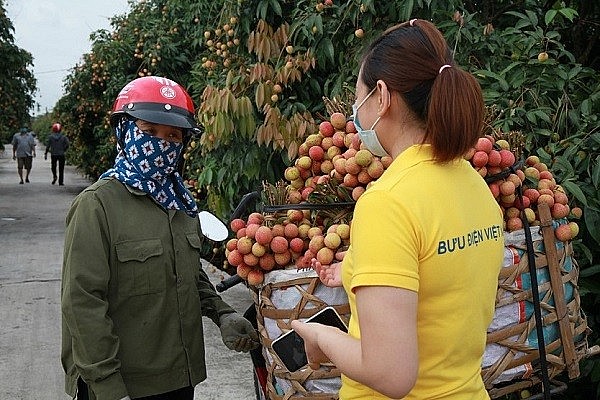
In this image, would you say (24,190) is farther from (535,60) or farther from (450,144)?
(450,144)

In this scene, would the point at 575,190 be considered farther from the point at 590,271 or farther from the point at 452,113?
the point at 452,113

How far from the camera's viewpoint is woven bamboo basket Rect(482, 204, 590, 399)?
6.25 feet

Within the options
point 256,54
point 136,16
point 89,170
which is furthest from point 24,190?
point 256,54

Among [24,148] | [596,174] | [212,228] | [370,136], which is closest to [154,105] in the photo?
[212,228]

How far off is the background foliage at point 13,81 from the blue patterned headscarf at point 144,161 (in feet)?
42.0

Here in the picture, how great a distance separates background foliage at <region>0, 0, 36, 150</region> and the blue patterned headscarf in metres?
12.8

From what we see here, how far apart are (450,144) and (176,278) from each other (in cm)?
116

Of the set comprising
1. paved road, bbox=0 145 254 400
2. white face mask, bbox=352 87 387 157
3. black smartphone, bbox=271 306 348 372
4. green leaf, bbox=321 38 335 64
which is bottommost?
paved road, bbox=0 145 254 400

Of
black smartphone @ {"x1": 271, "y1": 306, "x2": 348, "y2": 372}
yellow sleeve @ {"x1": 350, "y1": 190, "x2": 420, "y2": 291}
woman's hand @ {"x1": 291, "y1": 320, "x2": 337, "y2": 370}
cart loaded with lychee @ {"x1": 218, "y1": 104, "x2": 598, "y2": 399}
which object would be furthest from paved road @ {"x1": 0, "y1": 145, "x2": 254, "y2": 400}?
yellow sleeve @ {"x1": 350, "y1": 190, "x2": 420, "y2": 291}

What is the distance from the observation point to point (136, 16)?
11812 mm

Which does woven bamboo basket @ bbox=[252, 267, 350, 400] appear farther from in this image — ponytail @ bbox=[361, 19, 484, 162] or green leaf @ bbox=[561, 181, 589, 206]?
green leaf @ bbox=[561, 181, 589, 206]

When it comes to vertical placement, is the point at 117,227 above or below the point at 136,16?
below

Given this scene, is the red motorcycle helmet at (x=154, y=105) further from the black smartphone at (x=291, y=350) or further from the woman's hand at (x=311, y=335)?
the woman's hand at (x=311, y=335)

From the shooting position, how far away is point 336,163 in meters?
2.20
